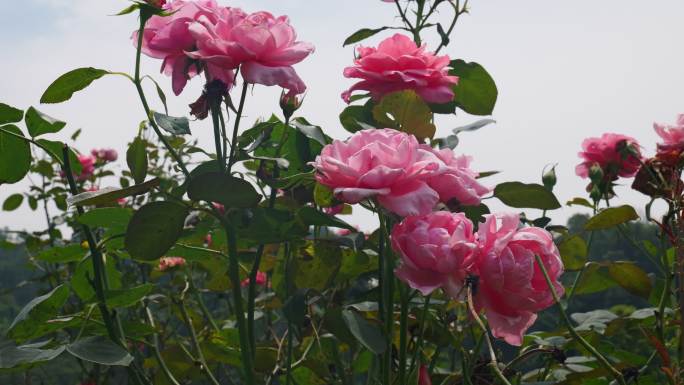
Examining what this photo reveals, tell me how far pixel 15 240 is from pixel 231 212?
2.70 meters

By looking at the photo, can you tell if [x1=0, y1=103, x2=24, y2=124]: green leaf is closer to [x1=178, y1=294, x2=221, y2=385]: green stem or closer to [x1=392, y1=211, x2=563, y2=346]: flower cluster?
[x1=178, y1=294, x2=221, y2=385]: green stem

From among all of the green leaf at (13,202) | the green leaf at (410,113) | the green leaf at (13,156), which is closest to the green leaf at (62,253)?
the green leaf at (13,156)

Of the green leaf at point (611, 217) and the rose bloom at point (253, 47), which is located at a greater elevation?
the rose bloom at point (253, 47)

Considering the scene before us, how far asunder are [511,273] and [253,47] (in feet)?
1.43

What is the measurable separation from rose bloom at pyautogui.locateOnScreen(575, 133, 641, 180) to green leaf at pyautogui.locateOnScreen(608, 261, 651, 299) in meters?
0.42

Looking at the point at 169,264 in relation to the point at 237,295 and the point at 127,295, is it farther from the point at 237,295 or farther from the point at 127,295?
the point at 237,295

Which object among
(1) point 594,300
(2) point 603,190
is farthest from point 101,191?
(1) point 594,300

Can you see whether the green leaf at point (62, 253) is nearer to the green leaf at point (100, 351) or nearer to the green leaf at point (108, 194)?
the green leaf at point (100, 351)

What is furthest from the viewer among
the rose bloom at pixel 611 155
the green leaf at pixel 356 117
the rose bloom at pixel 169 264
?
the rose bloom at pixel 169 264

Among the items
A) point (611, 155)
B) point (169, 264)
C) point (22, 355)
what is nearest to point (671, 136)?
point (611, 155)

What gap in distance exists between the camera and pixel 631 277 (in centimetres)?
143

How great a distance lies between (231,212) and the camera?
1067 millimetres

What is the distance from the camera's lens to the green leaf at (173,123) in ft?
3.49

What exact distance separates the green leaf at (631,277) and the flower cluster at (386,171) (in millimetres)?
589
